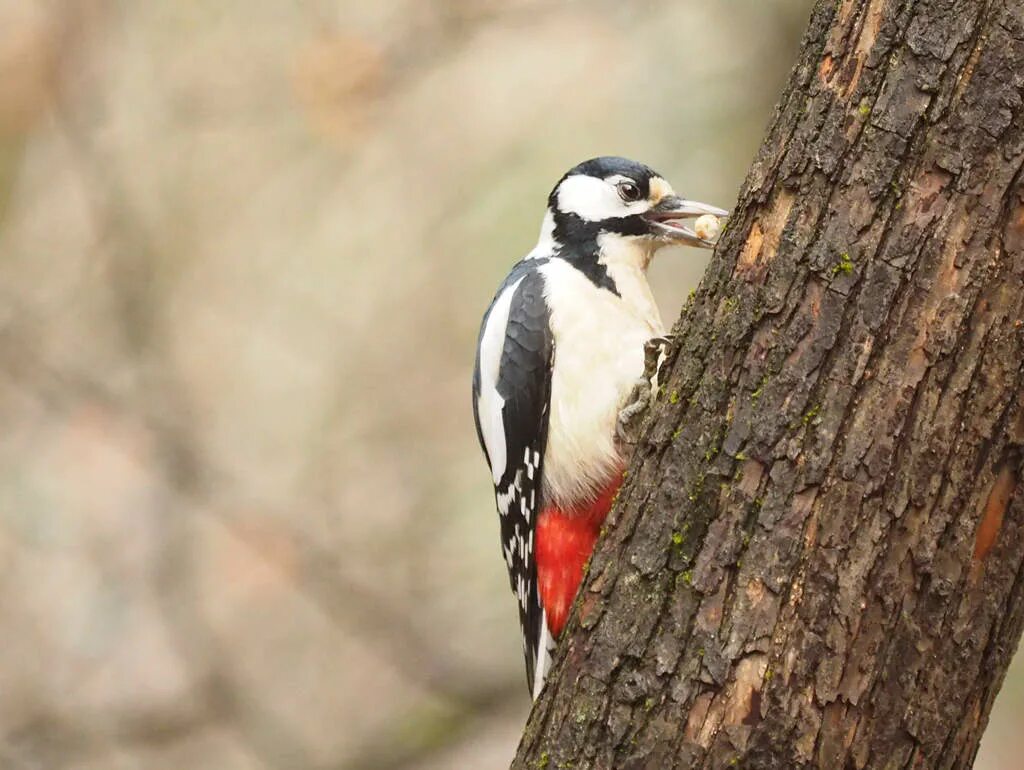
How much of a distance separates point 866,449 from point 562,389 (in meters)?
1.26

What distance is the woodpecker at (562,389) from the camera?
2.78m

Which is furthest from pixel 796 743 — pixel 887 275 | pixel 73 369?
pixel 73 369

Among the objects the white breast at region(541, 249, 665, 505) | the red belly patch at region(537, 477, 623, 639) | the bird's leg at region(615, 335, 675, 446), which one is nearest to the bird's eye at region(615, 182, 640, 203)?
the white breast at region(541, 249, 665, 505)

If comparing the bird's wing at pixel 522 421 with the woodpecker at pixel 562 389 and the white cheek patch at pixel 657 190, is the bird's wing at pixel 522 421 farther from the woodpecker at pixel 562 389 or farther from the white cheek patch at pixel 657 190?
the white cheek patch at pixel 657 190

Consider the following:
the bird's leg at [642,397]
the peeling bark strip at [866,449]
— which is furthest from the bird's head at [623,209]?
the peeling bark strip at [866,449]

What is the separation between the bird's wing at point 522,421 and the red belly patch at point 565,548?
0.15ft

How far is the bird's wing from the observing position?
114 inches

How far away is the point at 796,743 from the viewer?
5.36 feet

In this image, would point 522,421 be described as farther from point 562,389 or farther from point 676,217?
point 676,217

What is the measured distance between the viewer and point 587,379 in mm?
2836

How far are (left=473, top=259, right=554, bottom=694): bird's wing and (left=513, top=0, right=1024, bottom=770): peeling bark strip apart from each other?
1.12 m

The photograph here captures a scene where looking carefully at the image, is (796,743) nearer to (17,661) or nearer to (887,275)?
(887,275)

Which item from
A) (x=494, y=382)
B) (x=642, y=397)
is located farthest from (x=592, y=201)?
(x=642, y=397)

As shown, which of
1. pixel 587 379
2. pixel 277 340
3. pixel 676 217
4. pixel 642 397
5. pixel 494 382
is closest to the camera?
pixel 642 397
